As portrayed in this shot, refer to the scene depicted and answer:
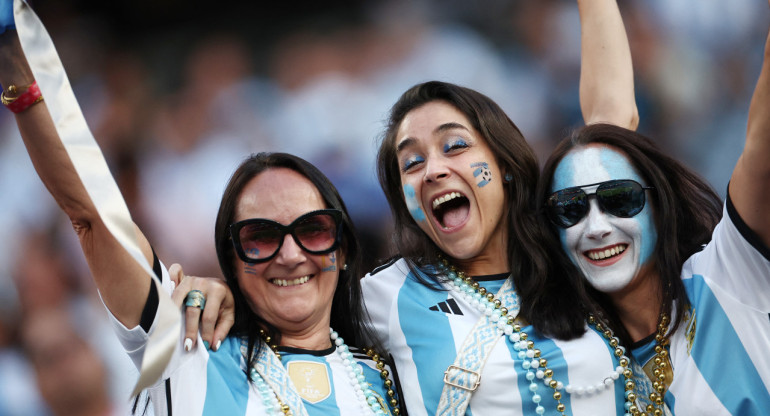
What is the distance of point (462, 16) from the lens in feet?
16.3

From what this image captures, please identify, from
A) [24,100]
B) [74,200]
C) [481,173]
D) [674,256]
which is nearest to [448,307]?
[481,173]

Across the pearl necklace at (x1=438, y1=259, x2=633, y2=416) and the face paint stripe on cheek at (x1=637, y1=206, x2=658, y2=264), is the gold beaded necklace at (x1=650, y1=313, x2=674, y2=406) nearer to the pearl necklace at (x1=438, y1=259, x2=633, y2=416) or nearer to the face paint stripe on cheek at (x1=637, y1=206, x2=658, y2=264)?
the pearl necklace at (x1=438, y1=259, x2=633, y2=416)

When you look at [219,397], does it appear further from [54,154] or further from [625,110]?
[625,110]

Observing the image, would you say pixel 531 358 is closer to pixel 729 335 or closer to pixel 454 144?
pixel 729 335

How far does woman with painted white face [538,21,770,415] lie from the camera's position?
1947 millimetres

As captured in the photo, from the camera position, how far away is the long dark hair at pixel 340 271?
2309 mm

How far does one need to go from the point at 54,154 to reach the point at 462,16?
3.72 meters

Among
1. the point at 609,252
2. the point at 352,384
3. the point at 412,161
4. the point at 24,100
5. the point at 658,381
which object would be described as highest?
the point at 24,100

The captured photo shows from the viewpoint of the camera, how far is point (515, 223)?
8.47 ft

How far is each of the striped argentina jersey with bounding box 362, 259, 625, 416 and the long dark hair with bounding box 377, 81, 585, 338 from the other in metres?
0.07

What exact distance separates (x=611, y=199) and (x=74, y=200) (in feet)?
5.29

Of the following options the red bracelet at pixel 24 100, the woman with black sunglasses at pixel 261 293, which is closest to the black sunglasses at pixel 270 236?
the woman with black sunglasses at pixel 261 293

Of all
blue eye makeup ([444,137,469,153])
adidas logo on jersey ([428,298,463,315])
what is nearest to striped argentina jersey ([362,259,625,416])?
adidas logo on jersey ([428,298,463,315])

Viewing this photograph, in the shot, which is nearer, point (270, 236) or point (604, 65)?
point (270, 236)
